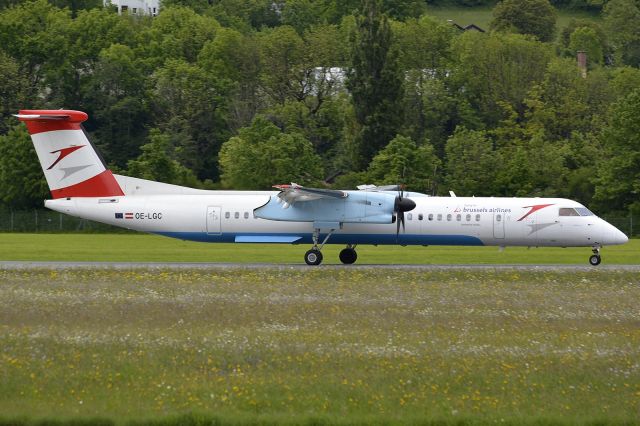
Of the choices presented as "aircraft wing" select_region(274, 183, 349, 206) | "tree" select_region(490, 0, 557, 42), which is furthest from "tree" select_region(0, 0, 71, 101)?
"tree" select_region(490, 0, 557, 42)

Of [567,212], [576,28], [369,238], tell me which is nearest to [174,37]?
[576,28]

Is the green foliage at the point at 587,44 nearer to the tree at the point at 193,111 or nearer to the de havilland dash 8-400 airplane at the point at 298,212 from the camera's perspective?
the tree at the point at 193,111

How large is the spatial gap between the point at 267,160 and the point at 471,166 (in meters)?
13.3

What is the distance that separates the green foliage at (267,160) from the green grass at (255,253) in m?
16.3

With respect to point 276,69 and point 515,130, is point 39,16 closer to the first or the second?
point 276,69

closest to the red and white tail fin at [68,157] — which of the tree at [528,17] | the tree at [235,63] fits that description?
the tree at [235,63]

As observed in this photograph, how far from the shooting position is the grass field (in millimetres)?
14914

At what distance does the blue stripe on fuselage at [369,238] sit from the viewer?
113 feet

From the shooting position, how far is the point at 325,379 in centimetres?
1633

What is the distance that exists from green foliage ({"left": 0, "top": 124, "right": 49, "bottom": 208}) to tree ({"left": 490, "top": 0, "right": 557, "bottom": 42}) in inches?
3018

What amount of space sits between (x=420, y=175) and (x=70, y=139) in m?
37.1

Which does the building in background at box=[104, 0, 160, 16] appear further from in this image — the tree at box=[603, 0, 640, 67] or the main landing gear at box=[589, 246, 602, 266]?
the main landing gear at box=[589, 246, 602, 266]

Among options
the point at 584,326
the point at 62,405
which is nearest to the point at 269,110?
the point at 584,326

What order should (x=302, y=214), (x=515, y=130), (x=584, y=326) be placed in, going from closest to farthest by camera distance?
(x=584, y=326) → (x=302, y=214) → (x=515, y=130)
